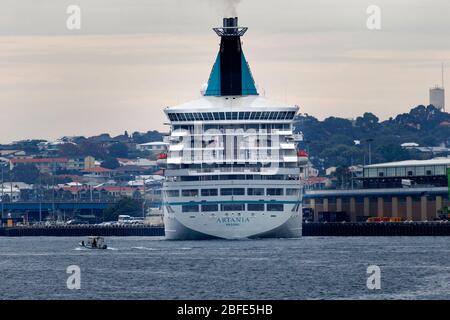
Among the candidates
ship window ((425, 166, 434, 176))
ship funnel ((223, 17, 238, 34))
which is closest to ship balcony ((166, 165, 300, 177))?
ship funnel ((223, 17, 238, 34))

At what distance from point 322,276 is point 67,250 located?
44.0m

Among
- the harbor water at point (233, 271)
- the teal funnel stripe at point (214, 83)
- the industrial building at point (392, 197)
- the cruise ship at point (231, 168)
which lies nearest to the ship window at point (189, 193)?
the cruise ship at point (231, 168)

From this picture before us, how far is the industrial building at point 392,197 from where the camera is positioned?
16788cm

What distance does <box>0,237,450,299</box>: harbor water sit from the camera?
240 feet

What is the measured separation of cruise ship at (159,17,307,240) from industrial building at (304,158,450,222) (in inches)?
1507

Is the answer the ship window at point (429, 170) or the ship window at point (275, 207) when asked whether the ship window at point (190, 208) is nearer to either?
the ship window at point (275, 207)

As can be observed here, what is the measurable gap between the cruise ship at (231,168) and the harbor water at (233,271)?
1.59 meters

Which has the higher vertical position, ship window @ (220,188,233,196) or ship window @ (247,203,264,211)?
ship window @ (220,188,233,196)

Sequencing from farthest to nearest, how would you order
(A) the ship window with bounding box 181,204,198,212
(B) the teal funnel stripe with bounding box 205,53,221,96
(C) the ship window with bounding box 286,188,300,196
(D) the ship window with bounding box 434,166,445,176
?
(D) the ship window with bounding box 434,166,445,176 < (B) the teal funnel stripe with bounding box 205,53,221,96 < (C) the ship window with bounding box 286,188,300,196 < (A) the ship window with bounding box 181,204,198,212

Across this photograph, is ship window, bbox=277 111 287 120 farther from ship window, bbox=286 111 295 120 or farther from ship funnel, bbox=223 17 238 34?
ship funnel, bbox=223 17 238 34

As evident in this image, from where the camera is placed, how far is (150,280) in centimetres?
8069

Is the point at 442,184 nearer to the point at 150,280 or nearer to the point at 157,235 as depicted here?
the point at 157,235
